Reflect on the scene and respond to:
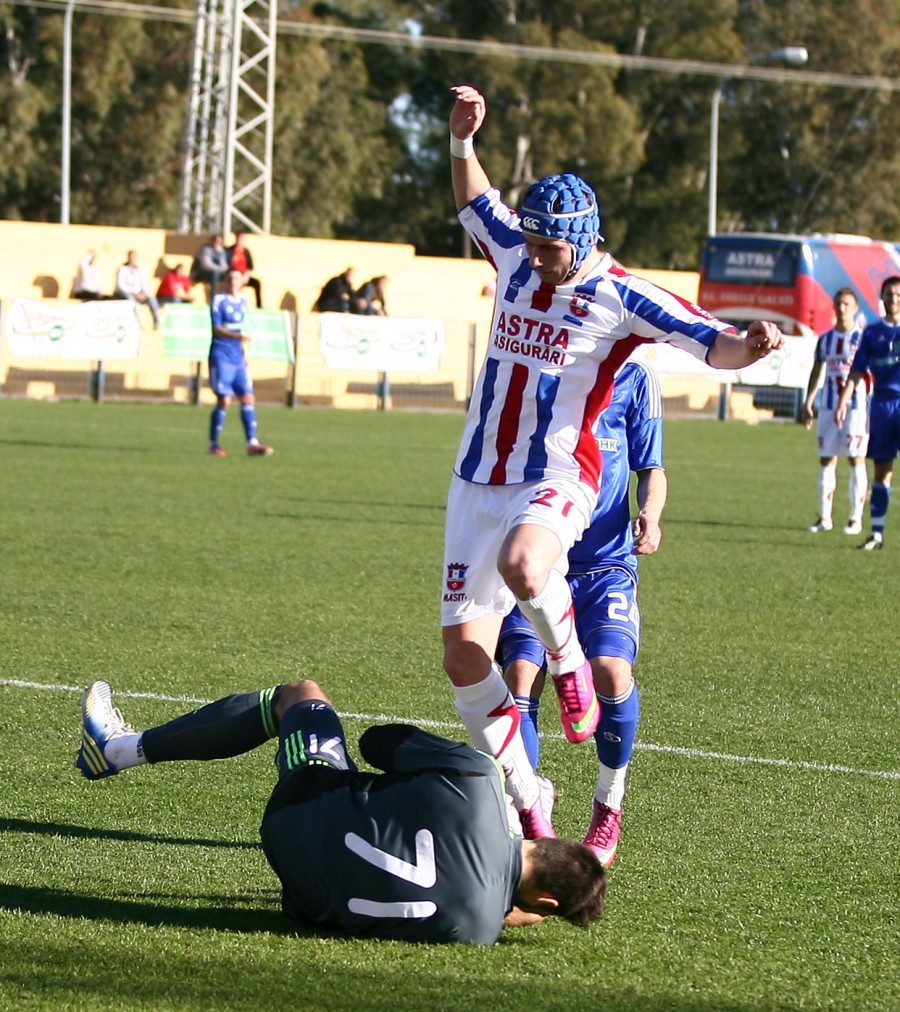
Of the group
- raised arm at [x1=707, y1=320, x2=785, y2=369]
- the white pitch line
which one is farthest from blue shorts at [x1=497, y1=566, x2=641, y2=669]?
the white pitch line

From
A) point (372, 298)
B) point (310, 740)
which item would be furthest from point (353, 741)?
point (372, 298)

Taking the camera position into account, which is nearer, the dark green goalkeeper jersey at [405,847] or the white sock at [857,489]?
the dark green goalkeeper jersey at [405,847]

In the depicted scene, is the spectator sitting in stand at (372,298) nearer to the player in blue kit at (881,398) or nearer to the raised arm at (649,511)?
the player in blue kit at (881,398)

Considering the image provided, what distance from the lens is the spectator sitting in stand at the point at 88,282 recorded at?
29.7 meters

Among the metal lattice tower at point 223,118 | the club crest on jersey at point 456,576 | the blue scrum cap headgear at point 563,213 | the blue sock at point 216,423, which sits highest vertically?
the metal lattice tower at point 223,118

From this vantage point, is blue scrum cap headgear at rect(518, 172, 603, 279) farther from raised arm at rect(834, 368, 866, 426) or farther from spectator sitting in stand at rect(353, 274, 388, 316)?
spectator sitting in stand at rect(353, 274, 388, 316)

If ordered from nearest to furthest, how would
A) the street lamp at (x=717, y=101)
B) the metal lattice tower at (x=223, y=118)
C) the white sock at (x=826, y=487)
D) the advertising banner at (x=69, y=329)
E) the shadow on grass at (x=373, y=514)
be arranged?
the shadow on grass at (x=373, y=514)
the white sock at (x=826, y=487)
the advertising banner at (x=69, y=329)
the metal lattice tower at (x=223, y=118)
the street lamp at (x=717, y=101)

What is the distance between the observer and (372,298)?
30.1 meters

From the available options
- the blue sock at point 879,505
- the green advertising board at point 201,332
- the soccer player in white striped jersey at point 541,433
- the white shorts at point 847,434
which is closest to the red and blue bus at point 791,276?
the green advertising board at point 201,332

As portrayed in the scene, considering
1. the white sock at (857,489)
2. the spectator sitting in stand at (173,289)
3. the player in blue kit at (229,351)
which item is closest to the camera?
the white sock at (857,489)

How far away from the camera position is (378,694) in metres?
7.56

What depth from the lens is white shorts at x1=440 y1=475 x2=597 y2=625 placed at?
5352mm

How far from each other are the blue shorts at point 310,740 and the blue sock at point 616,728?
1.09m

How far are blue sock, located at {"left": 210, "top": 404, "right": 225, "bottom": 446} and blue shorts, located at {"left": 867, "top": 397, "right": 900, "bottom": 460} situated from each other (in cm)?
782
